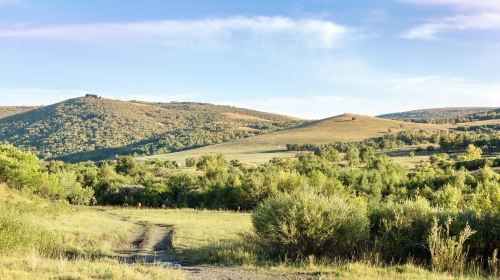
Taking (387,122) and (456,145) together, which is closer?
Result: (456,145)

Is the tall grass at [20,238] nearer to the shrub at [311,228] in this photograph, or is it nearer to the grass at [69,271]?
the grass at [69,271]

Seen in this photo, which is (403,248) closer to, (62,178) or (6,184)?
(6,184)

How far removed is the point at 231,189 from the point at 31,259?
39.3 meters

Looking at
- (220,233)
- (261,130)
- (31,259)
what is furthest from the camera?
(261,130)

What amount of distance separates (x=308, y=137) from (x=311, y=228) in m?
129

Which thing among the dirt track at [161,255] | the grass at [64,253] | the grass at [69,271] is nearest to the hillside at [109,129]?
the dirt track at [161,255]

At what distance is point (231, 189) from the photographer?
51406mm

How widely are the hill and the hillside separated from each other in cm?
1298

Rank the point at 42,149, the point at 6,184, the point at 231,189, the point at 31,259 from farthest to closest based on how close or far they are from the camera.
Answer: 1. the point at 42,149
2. the point at 231,189
3. the point at 6,184
4. the point at 31,259

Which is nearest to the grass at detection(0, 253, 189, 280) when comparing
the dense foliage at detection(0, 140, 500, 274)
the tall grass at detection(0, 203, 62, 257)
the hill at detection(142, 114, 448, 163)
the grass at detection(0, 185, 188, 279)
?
the grass at detection(0, 185, 188, 279)

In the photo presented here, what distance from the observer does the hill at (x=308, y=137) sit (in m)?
129

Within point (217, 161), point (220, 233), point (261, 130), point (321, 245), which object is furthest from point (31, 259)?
point (261, 130)

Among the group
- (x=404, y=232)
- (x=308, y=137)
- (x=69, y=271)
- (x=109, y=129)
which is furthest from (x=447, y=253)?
(x=109, y=129)

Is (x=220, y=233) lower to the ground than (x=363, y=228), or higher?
lower
